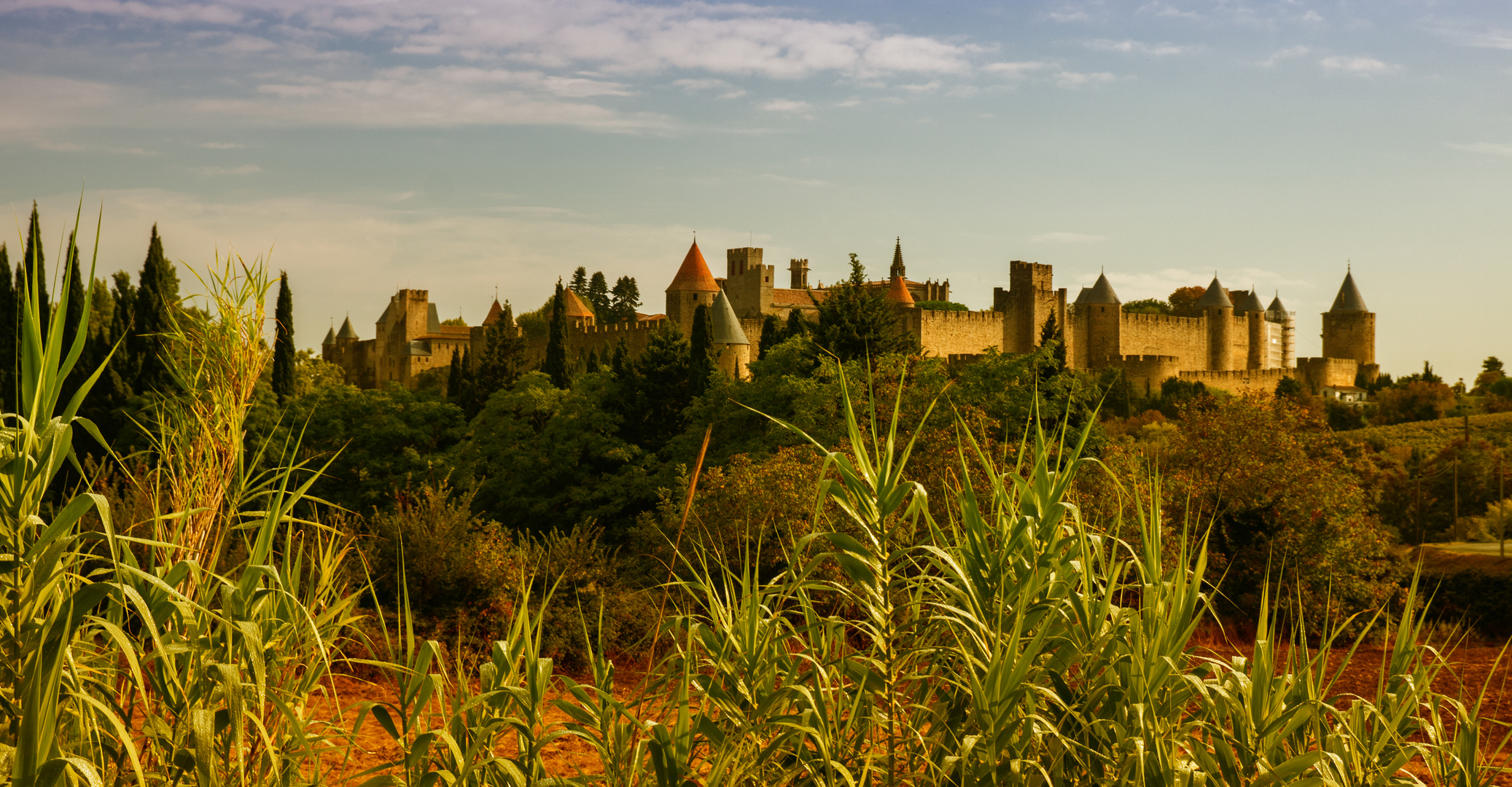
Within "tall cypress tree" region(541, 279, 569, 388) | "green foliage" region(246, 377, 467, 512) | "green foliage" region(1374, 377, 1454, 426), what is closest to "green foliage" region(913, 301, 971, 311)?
"green foliage" region(1374, 377, 1454, 426)

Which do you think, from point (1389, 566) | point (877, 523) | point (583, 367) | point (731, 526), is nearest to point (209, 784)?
point (877, 523)

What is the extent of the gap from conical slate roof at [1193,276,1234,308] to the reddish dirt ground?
45096 millimetres

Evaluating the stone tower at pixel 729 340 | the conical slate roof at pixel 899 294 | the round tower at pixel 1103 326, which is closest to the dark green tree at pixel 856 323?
the stone tower at pixel 729 340

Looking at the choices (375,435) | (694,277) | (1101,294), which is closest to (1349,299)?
(1101,294)

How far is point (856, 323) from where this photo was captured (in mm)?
27297

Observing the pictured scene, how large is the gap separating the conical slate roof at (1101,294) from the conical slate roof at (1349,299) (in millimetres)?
15861

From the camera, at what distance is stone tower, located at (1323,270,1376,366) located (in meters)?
58.8

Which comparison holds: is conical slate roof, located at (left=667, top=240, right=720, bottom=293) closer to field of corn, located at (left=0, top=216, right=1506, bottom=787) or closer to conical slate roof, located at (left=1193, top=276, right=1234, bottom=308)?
conical slate roof, located at (left=1193, top=276, right=1234, bottom=308)

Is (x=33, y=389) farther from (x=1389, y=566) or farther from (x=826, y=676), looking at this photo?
(x=1389, y=566)

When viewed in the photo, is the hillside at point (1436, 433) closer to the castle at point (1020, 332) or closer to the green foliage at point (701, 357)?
the castle at point (1020, 332)

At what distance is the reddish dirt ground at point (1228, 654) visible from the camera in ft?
18.3

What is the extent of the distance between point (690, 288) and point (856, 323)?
1153 inches

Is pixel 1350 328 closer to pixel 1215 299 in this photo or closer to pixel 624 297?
pixel 1215 299

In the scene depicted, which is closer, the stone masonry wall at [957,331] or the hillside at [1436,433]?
the hillside at [1436,433]
